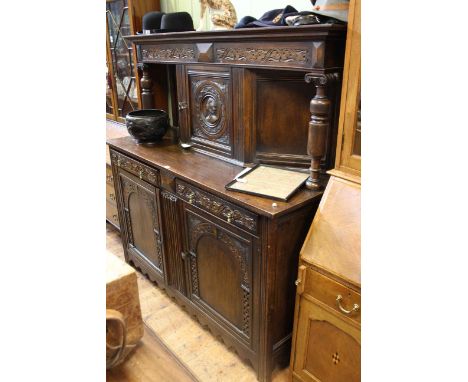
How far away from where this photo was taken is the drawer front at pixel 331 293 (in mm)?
1123

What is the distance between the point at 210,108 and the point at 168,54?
0.39m

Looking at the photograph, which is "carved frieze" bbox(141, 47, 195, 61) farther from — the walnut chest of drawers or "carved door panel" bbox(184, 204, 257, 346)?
the walnut chest of drawers

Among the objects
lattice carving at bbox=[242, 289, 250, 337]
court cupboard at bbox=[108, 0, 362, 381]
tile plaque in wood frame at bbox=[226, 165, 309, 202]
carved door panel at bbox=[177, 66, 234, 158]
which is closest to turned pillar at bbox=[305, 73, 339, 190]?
court cupboard at bbox=[108, 0, 362, 381]

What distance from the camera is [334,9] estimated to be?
1151 mm

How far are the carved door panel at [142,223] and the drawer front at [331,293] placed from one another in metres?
0.92

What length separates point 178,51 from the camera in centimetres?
173

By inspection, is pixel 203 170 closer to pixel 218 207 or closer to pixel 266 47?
pixel 218 207

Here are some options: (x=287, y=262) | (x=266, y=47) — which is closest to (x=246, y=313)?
(x=287, y=262)

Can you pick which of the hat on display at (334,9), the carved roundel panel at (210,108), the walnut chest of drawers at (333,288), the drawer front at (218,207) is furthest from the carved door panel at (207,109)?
the walnut chest of drawers at (333,288)

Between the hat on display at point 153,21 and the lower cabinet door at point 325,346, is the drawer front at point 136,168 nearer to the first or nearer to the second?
the hat on display at point 153,21
